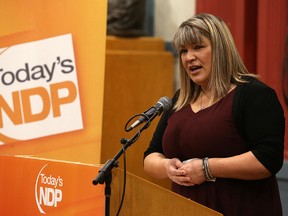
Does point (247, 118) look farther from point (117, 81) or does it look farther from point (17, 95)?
point (117, 81)

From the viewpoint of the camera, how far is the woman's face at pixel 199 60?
2316mm

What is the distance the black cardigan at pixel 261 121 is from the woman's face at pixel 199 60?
146mm

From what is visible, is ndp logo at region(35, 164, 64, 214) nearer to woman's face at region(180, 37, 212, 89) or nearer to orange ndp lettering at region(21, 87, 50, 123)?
woman's face at region(180, 37, 212, 89)

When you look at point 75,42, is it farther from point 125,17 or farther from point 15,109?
point 125,17

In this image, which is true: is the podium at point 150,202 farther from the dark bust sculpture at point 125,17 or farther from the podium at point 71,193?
the dark bust sculpture at point 125,17

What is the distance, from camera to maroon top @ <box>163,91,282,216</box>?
7.30 feet

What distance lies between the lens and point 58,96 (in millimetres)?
3648

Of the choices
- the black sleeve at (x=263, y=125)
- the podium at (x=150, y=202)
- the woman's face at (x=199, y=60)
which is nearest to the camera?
the podium at (x=150, y=202)

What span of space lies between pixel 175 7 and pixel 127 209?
3.35 meters

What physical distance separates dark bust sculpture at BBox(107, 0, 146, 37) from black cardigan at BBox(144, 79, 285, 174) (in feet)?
8.75

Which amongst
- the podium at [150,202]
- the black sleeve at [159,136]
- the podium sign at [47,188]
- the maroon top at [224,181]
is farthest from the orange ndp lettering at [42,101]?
the podium at [150,202]

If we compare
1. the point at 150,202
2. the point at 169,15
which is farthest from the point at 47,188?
the point at 169,15

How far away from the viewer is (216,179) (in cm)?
225

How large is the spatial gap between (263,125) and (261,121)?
0.02 meters
